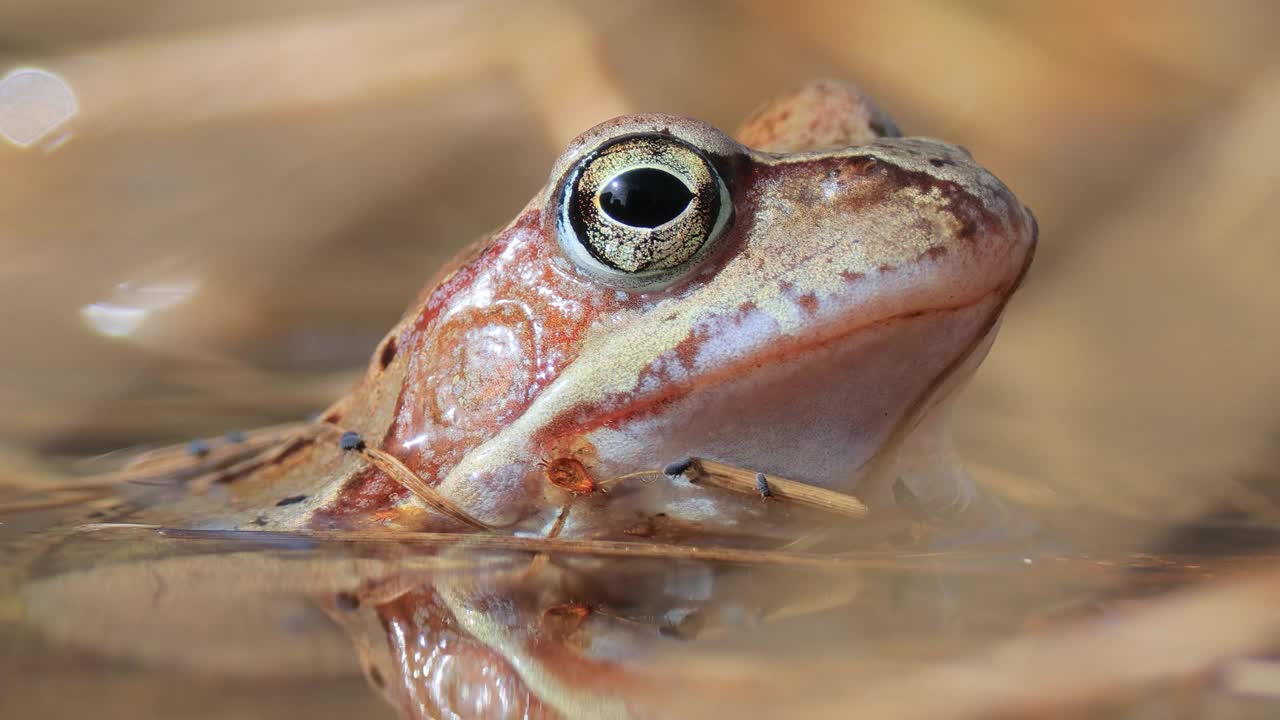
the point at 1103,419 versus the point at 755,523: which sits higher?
the point at 1103,419

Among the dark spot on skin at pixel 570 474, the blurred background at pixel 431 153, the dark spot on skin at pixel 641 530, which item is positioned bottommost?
the dark spot on skin at pixel 641 530

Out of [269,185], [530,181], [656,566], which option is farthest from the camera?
[530,181]

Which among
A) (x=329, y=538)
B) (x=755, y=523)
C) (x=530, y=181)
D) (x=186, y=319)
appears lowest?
(x=755, y=523)

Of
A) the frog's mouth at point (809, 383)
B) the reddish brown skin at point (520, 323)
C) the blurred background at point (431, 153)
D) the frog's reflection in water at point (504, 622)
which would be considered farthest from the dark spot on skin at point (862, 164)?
the blurred background at point (431, 153)

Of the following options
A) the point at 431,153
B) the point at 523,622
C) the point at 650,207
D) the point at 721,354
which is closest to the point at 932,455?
the point at 721,354

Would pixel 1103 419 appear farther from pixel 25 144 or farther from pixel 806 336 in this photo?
pixel 25 144

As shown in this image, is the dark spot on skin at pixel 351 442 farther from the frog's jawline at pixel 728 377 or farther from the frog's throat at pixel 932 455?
the frog's throat at pixel 932 455

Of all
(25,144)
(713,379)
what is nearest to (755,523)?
(713,379)
